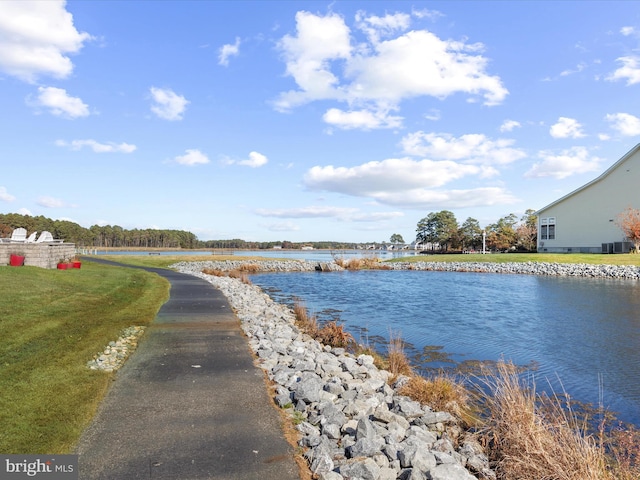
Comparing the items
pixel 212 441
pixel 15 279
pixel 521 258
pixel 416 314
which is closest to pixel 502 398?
pixel 212 441

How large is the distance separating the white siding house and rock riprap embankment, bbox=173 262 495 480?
149 feet

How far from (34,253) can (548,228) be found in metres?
52.6

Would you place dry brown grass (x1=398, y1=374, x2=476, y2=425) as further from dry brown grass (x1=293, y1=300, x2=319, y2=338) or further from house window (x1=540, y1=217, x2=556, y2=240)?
house window (x1=540, y1=217, x2=556, y2=240)

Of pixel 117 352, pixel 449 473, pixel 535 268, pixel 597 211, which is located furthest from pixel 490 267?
pixel 449 473

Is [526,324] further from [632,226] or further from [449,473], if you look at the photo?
[632,226]

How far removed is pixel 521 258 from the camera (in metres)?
41.7

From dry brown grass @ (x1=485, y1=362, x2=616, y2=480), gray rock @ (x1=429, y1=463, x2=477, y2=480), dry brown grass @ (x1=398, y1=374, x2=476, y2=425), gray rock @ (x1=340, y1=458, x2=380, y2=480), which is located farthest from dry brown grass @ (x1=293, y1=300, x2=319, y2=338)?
gray rock @ (x1=429, y1=463, x2=477, y2=480)

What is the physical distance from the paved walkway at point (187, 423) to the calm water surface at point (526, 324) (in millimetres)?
5267

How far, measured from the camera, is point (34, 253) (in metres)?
19.8

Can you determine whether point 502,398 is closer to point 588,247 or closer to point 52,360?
point 52,360

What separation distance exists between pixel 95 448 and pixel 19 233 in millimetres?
22507

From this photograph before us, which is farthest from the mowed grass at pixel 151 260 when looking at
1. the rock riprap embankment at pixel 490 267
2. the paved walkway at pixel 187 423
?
the paved walkway at pixel 187 423

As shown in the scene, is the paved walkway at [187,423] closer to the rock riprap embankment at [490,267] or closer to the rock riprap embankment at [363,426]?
the rock riprap embankment at [363,426]

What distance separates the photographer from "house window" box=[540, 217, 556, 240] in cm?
4911
